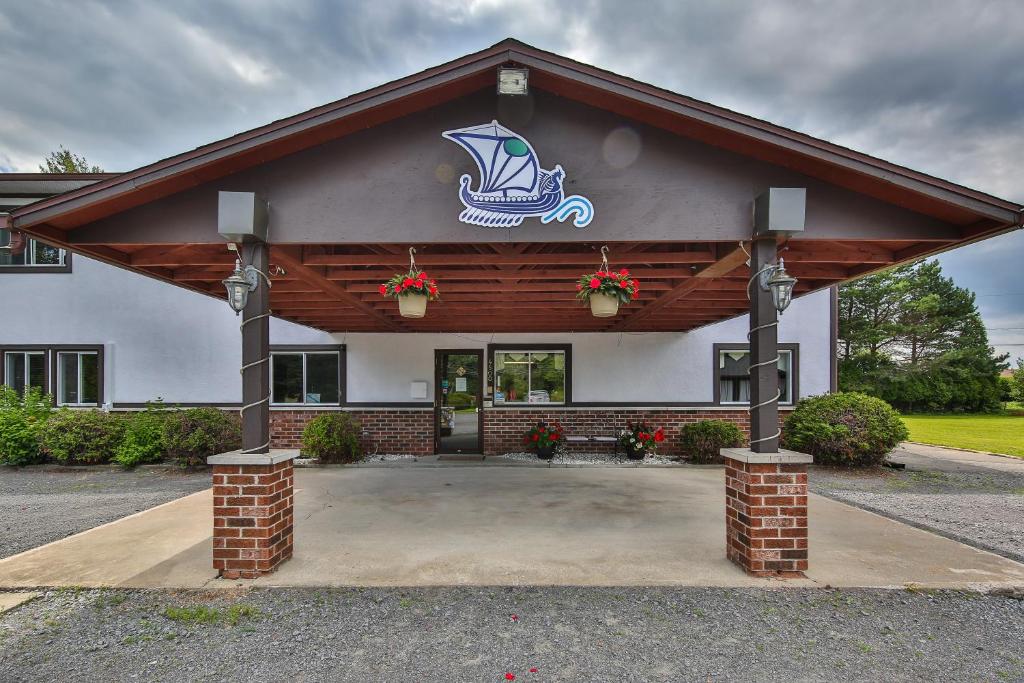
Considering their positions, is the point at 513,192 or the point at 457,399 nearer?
the point at 513,192

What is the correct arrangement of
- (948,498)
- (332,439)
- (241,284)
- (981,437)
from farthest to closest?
(981,437) → (332,439) → (948,498) → (241,284)

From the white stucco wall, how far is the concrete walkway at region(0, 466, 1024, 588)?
3.59 meters

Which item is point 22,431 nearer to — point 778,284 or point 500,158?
point 500,158

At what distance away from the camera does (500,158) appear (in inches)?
166

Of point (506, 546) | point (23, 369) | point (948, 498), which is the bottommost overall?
point (948, 498)

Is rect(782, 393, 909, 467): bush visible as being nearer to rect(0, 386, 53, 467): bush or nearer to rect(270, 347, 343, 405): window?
rect(270, 347, 343, 405): window

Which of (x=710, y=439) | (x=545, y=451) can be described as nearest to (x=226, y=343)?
(x=545, y=451)

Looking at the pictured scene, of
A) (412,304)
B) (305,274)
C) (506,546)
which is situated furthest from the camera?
(305,274)

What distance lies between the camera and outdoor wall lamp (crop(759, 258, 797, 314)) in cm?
404

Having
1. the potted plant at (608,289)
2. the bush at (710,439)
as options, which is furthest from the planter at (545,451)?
the potted plant at (608,289)

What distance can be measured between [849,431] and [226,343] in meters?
12.1

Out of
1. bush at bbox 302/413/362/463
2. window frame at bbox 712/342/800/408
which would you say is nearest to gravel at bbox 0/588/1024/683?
bush at bbox 302/413/362/463

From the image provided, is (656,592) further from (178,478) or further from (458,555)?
(178,478)

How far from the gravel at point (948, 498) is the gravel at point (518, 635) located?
7.04 feet
